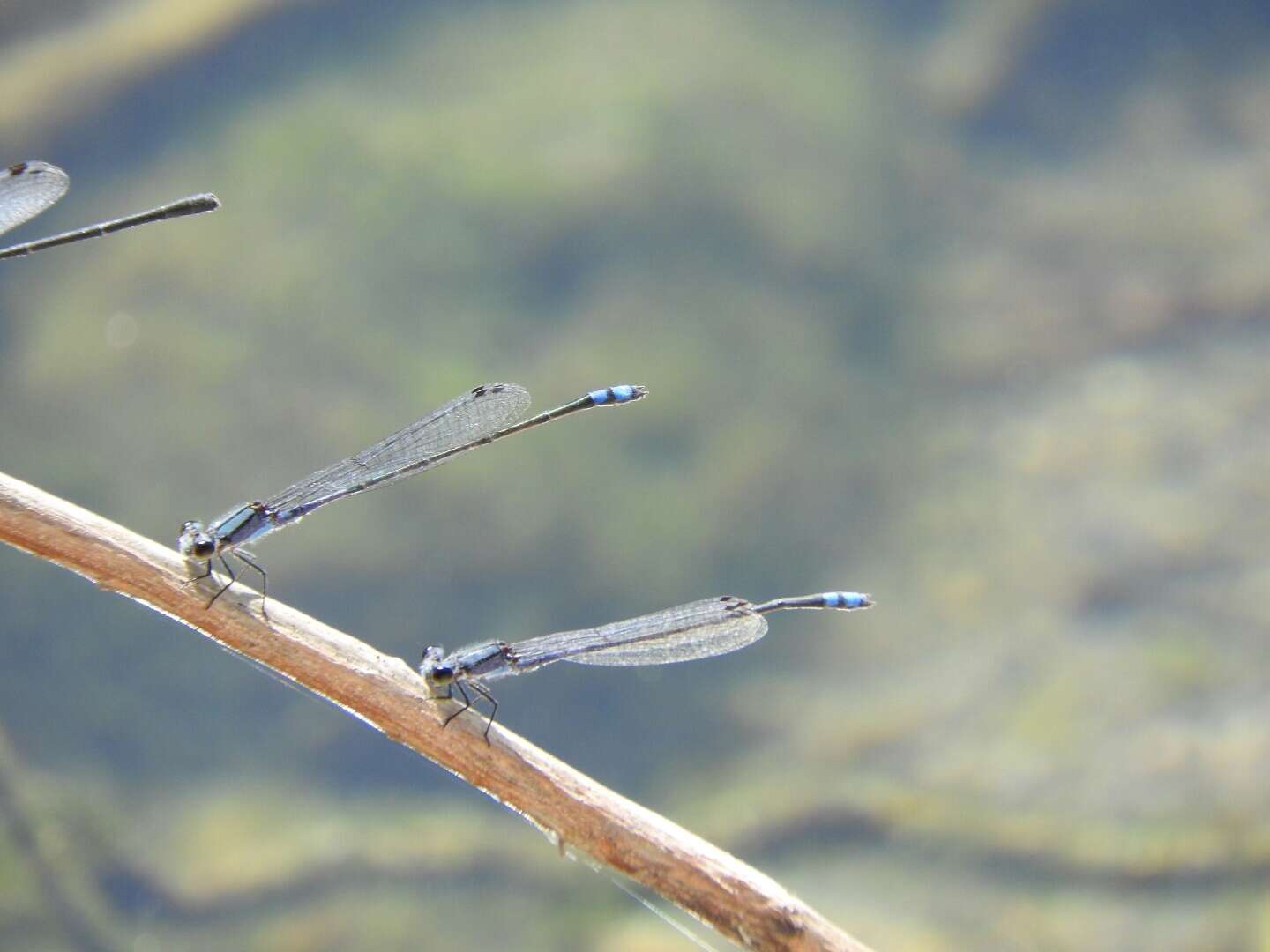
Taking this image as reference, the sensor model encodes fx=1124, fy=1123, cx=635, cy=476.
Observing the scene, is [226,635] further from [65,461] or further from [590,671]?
[65,461]

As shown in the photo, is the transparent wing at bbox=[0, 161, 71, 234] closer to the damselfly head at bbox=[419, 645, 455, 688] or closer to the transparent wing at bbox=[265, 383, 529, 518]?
the transparent wing at bbox=[265, 383, 529, 518]

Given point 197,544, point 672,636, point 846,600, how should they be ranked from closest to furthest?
point 197,544 < point 672,636 < point 846,600

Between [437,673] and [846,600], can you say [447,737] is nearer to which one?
[437,673]

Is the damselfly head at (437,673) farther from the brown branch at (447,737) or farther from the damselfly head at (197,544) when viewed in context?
the damselfly head at (197,544)

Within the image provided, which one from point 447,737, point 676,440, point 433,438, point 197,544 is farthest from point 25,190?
point 676,440

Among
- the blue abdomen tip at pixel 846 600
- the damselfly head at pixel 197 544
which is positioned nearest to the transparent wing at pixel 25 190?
the damselfly head at pixel 197 544

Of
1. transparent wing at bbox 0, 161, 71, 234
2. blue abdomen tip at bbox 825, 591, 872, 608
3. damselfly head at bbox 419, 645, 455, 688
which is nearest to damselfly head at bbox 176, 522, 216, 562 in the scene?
damselfly head at bbox 419, 645, 455, 688

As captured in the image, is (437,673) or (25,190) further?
(25,190)
